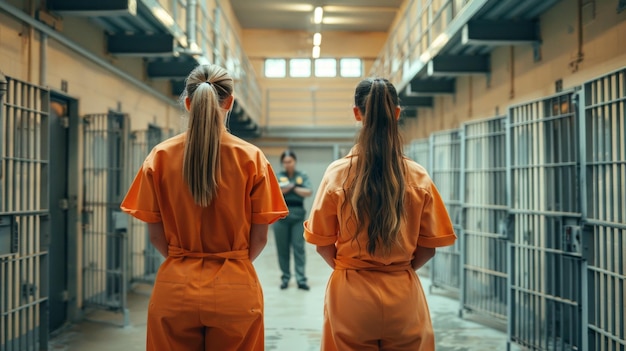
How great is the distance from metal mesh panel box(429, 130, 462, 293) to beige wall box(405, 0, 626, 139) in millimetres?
597

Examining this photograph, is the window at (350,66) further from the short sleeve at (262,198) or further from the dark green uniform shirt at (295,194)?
the short sleeve at (262,198)

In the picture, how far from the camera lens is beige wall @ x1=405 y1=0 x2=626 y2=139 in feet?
12.2

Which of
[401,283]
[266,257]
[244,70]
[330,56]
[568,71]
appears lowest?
[266,257]

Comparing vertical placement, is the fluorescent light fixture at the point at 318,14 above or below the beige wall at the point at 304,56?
above

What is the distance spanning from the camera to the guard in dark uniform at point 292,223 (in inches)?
256

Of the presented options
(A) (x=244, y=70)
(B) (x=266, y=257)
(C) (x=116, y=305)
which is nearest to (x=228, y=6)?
(A) (x=244, y=70)

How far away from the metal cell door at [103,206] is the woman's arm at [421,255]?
3.57 metres

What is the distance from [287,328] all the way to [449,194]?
2.70m

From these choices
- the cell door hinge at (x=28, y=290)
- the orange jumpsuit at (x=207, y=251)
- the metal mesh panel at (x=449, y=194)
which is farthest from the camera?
the metal mesh panel at (x=449, y=194)

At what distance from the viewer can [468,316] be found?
17.8 ft

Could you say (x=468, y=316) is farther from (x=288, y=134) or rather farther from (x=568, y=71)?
(x=288, y=134)

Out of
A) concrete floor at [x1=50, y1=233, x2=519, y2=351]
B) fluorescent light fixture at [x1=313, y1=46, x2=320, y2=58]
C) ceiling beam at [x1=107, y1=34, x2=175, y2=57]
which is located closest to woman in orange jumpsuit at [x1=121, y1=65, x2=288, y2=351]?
concrete floor at [x1=50, y1=233, x2=519, y2=351]

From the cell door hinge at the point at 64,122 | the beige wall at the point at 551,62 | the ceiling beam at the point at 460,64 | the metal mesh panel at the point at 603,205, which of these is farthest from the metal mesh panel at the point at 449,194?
the cell door hinge at the point at 64,122

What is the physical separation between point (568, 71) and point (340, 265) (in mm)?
3331
